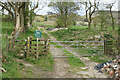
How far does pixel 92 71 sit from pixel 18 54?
5270mm

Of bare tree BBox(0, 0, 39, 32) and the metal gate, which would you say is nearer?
the metal gate

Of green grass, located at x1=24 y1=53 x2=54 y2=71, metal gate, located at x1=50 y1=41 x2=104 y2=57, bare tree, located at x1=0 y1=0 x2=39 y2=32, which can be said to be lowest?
green grass, located at x1=24 y1=53 x2=54 y2=71

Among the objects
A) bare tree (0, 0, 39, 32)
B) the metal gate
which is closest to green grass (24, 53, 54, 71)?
the metal gate

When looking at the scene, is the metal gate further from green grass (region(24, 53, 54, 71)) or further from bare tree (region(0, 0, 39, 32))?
bare tree (region(0, 0, 39, 32))

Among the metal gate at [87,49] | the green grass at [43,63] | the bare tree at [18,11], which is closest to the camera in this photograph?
the green grass at [43,63]

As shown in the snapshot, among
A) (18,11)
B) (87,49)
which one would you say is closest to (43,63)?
(87,49)

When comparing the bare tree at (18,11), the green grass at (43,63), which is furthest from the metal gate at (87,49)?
the bare tree at (18,11)

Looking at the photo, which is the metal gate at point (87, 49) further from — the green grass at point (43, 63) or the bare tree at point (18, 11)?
the bare tree at point (18, 11)

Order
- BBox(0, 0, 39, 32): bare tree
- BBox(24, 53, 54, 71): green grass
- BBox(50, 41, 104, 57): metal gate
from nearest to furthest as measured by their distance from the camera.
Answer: BBox(24, 53, 54, 71): green grass, BBox(50, 41, 104, 57): metal gate, BBox(0, 0, 39, 32): bare tree

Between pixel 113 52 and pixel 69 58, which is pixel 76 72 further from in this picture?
pixel 113 52

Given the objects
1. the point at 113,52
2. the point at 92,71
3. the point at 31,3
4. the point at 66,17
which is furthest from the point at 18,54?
the point at 66,17

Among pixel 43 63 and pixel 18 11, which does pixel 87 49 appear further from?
pixel 18 11

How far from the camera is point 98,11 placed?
26109 mm

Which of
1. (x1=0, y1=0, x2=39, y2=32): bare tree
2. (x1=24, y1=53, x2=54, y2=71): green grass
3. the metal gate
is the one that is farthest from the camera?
(x1=0, y1=0, x2=39, y2=32): bare tree
